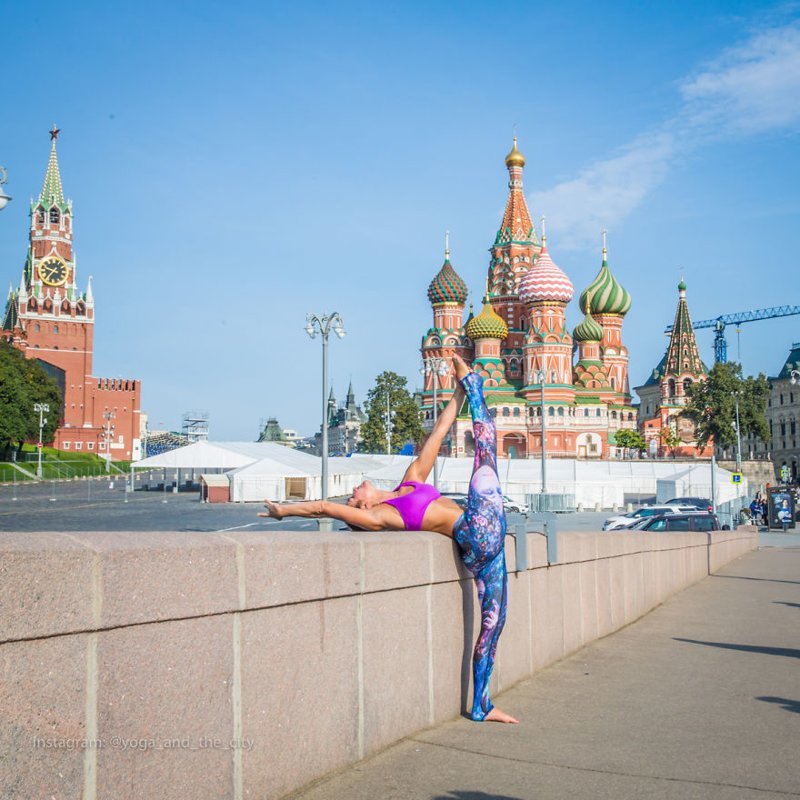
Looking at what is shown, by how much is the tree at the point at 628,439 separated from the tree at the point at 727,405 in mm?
8724

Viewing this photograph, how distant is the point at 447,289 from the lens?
338 feet

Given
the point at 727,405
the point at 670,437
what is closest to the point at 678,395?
the point at 670,437

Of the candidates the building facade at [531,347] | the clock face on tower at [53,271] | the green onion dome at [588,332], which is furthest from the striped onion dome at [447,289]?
the clock face on tower at [53,271]

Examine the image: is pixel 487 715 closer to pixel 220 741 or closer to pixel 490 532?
pixel 490 532

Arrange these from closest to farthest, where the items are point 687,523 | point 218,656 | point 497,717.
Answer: point 218,656
point 497,717
point 687,523

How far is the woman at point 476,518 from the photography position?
18.0 ft

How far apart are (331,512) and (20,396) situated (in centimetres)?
8221

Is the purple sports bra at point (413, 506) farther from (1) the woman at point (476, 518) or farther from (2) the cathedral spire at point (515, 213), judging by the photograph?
(2) the cathedral spire at point (515, 213)

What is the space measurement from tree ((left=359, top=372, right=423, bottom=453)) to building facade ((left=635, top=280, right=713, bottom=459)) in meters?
26.8

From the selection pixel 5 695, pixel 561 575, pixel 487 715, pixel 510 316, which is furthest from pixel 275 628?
pixel 510 316

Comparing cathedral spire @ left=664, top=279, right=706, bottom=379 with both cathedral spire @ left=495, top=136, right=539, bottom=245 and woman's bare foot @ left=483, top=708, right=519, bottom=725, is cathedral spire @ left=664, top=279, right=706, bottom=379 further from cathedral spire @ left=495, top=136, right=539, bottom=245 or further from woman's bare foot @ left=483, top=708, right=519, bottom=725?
woman's bare foot @ left=483, top=708, right=519, bottom=725

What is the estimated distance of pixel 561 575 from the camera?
8.24 m

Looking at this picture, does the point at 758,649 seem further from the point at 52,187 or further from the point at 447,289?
the point at 52,187

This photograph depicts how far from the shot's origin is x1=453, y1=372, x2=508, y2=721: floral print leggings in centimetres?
554
